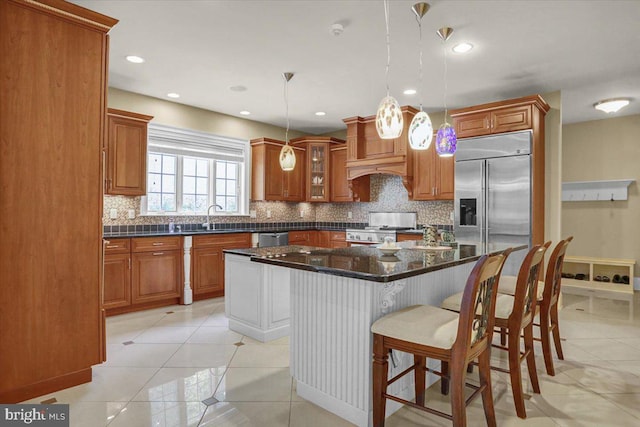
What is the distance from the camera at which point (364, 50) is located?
348 cm

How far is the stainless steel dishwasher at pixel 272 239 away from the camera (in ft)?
18.0

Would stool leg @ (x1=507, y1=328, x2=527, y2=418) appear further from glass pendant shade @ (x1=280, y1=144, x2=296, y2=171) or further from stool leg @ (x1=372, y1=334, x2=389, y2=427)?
glass pendant shade @ (x1=280, y1=144, x2=296, y2=171)

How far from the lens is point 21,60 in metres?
2.22

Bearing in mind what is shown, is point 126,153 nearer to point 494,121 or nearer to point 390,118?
point 390,118

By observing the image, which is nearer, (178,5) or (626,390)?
(626,390)

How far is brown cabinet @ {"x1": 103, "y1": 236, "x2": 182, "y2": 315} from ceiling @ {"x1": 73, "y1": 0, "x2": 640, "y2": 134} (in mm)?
1893

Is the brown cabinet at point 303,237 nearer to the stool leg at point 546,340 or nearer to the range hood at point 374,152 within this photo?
the range hood at point 374,152

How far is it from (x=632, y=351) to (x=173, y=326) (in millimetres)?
4199

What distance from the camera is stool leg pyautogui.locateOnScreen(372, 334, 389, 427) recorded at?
184 centimetres

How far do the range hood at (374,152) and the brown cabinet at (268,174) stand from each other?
3.63ft

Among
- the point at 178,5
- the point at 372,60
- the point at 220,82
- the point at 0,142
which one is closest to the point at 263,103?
the point at 220,82

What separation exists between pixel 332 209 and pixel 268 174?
158 cm

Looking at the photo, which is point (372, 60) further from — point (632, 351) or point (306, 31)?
point (632, 351)

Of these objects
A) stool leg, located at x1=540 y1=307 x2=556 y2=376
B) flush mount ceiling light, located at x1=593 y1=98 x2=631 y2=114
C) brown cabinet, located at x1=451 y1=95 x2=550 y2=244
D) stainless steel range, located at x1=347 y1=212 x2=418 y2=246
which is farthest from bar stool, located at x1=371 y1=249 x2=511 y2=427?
flush mount ceiling light, located at x1=593 y1=98 x2=631 y2=114
